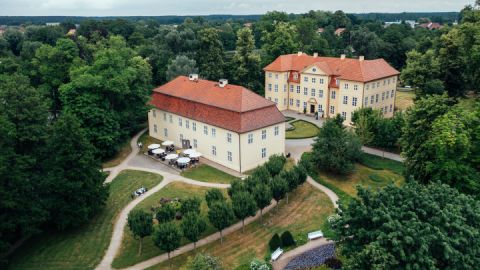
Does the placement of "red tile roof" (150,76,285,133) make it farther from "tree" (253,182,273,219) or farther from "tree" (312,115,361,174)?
"tree" (253,182,273,219)

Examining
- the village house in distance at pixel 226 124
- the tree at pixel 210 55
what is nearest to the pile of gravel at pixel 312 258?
the village house in distance at pixel 226 124

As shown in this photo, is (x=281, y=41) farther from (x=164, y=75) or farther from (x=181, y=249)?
(x=181, y=249)

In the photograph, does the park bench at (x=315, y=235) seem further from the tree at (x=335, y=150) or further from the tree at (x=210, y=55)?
the tree at (x=210, y=55)

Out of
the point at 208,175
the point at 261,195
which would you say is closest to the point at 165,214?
the point at 261,195

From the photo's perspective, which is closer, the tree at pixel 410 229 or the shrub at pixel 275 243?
the tree at pixel 410 229

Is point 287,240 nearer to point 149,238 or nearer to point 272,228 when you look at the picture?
point 272,228

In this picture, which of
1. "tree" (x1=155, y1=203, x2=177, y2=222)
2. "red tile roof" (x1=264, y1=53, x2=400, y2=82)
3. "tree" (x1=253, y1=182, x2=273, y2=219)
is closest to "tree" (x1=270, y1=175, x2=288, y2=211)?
"tree" (x1=253, y1=182, x2=273, y2=219)

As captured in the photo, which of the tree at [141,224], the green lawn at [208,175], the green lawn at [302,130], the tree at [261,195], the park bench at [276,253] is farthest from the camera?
the green lawn at [302,130]

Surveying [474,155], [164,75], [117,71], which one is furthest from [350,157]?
[164,75]
